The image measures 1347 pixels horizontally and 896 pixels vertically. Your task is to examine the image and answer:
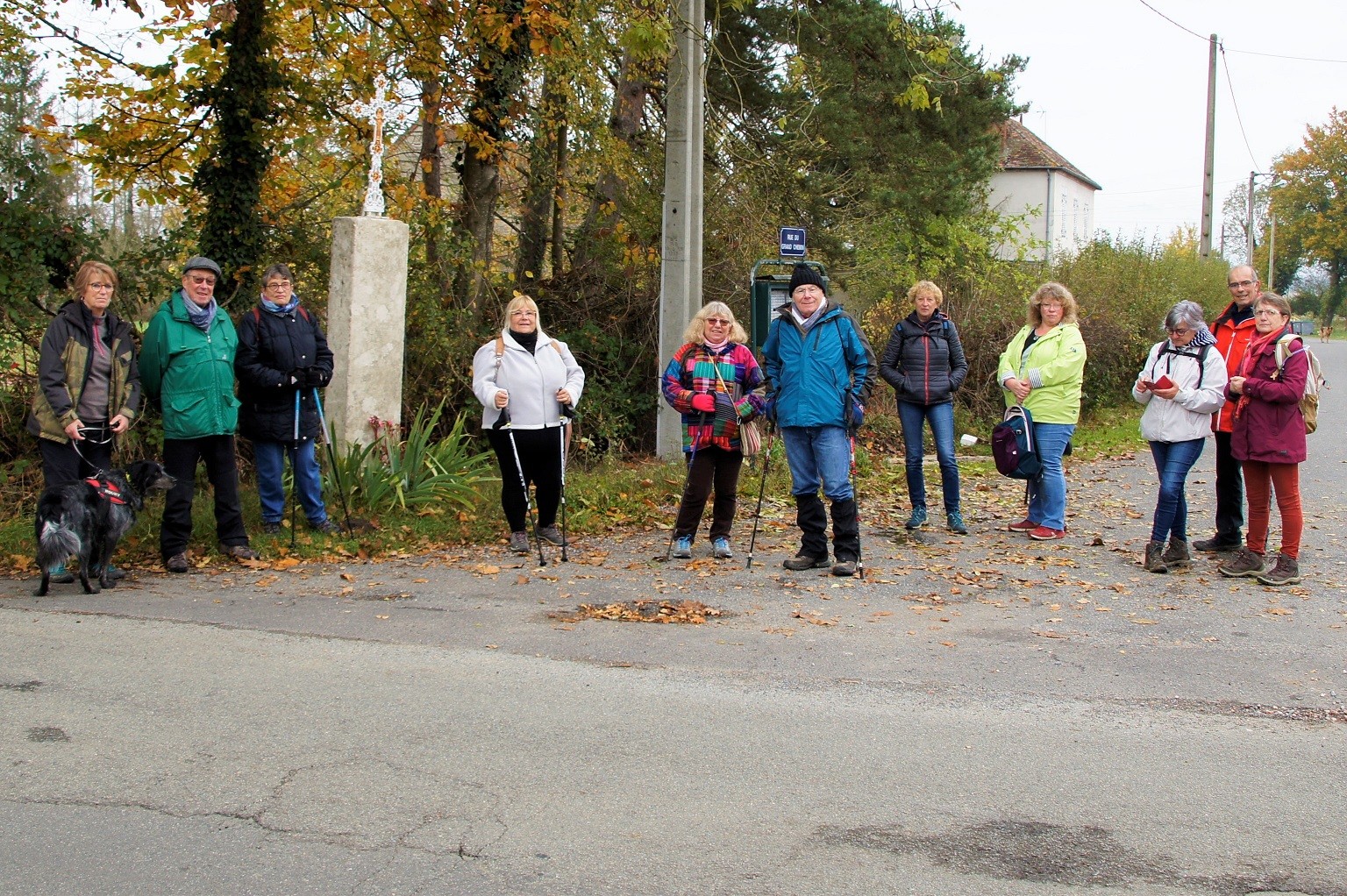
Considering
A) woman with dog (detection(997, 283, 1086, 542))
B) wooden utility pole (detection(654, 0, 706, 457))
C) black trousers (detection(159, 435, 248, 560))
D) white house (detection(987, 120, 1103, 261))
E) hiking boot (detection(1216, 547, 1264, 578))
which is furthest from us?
white house (detection(987, 120, 1103, 261))

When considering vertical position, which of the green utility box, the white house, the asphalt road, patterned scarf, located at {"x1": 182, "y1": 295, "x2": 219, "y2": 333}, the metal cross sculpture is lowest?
the asphalt road

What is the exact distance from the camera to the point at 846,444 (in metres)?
8.37

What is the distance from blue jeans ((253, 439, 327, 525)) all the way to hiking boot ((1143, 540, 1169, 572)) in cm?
606

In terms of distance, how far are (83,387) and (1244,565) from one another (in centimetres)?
770

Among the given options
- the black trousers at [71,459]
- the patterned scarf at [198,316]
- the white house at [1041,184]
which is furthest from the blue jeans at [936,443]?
the white house at [1041,184]

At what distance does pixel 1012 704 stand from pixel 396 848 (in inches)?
115

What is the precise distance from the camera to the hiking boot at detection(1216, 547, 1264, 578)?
812 centimetres

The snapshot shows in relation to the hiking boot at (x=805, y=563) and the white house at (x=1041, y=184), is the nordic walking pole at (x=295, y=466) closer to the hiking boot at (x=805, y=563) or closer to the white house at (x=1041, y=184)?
the hiking boot at (x=805, y=563)

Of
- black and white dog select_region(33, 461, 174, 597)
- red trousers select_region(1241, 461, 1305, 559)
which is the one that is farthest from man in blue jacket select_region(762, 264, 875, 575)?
black and white dog select_region(33, 461, 174, 597)

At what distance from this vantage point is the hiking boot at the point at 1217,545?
29.2ft

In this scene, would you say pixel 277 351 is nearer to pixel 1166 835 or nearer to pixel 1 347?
pixel 1 347

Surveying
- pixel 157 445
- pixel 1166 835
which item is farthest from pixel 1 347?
pixel 1166 835

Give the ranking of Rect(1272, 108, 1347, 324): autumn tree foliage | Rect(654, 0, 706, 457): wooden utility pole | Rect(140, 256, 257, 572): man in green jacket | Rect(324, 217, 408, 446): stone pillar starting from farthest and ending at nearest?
Rect(1272, 108, 1347, 324): autumn tree foliage
Rect(654, 0, 706, 457): wooden utility pole
Rect(324, 217, 408, 446): stone pillar
Rect(140, 256, 257, 572): man in green jacket

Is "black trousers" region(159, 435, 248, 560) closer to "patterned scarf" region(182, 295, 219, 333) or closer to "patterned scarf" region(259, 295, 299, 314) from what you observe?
"patterned scarf" region(182, 295, 219, 333)
